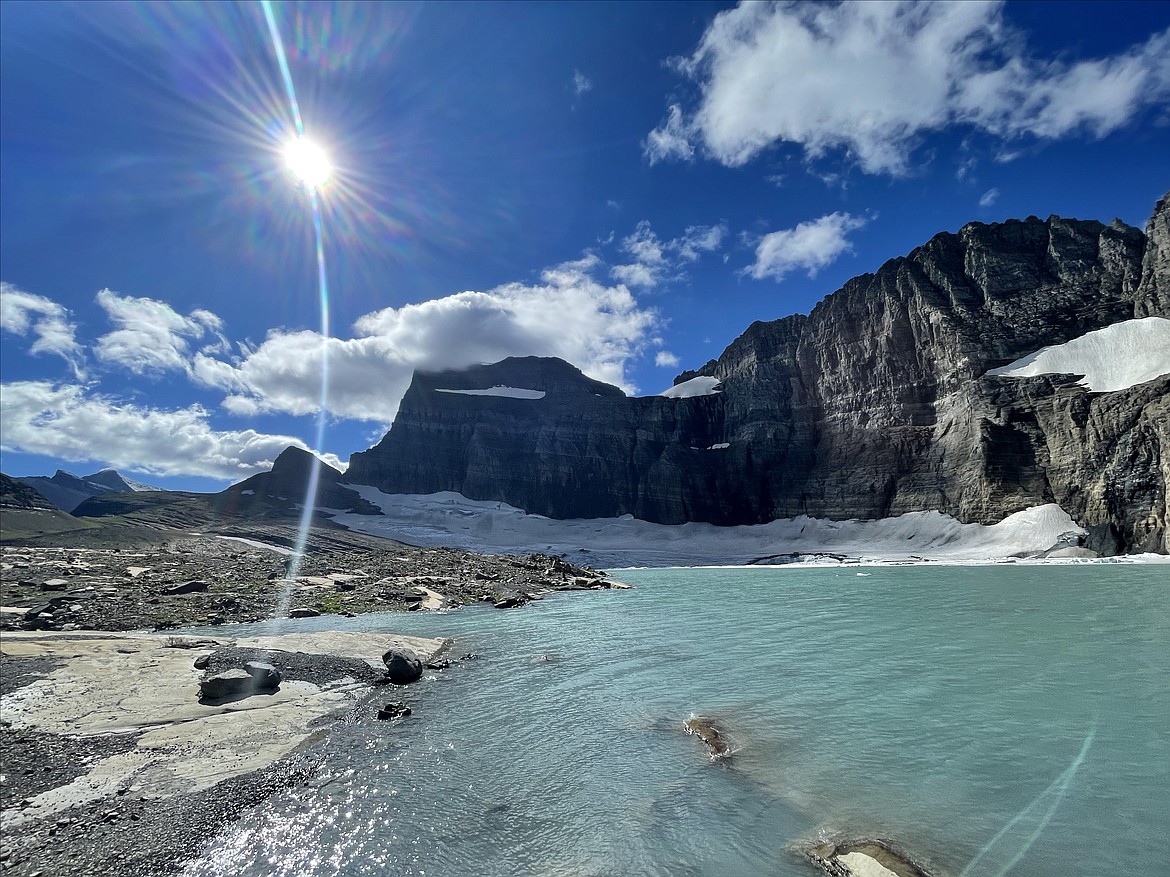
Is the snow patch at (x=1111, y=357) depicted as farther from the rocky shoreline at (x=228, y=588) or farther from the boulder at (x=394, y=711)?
the boulder at (x=394, y=711)

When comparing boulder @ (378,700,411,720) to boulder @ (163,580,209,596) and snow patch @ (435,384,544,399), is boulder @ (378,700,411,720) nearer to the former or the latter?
boulder @ (163,580,209,596)

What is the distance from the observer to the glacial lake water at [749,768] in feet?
20.2

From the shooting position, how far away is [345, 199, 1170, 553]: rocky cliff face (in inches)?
3334

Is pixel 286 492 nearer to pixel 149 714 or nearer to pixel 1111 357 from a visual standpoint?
pixel 149 714

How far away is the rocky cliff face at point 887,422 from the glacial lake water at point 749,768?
81.1 meters

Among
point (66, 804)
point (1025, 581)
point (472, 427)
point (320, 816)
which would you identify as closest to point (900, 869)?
point (320, 816)

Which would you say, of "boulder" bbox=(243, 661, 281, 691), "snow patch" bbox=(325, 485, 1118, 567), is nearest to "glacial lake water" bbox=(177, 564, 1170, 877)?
"boulder" bbox=(243, 661, 281, 691)

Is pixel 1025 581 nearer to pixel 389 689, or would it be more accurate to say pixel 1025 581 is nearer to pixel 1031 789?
pixel 1031 789

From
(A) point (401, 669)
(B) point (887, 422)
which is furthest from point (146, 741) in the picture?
(B) point (887, 422)

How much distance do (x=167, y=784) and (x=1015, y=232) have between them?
14854 centimetres

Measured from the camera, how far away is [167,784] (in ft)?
25.2

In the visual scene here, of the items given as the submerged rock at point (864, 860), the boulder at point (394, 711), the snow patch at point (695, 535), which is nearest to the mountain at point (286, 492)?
the snow patch at point (695, 535)

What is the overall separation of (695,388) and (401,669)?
542 feet

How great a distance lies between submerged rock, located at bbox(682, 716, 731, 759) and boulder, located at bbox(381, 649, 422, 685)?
7111 mm
